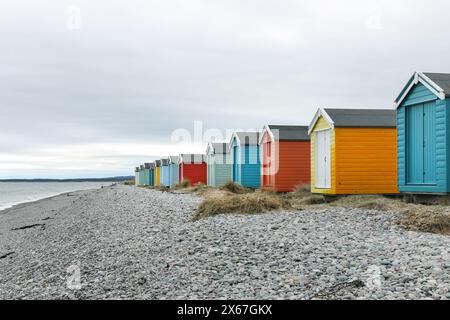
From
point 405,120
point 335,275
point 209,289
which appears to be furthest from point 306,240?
point 405,120

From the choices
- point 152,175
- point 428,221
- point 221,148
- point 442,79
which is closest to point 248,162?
point 221,148

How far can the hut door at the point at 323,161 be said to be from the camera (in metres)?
18.7

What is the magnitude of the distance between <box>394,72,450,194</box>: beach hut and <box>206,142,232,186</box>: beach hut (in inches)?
784

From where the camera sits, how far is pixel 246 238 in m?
8.95

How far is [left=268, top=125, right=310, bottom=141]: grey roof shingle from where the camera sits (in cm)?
2450

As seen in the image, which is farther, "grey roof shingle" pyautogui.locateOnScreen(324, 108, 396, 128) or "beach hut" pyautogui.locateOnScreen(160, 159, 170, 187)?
"beach hut" pyautogui.locateOnScreen(160, 159, 170, 187)

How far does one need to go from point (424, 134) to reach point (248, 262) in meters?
9.26

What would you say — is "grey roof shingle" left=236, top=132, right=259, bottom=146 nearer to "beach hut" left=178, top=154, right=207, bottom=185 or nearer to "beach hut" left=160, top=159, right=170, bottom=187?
"beach hut" left=178, top=154, right=207, bottom=185

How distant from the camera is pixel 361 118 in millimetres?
18734

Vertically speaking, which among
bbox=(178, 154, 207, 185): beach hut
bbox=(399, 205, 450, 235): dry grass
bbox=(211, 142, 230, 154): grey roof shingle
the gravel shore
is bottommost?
the gravel shore

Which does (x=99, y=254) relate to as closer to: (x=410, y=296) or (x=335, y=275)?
(x=335, y=275)

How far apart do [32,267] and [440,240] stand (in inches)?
302

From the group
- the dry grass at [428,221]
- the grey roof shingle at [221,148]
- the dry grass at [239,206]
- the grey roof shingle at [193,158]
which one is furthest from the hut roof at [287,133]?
the grey roof shingle at [193,158]

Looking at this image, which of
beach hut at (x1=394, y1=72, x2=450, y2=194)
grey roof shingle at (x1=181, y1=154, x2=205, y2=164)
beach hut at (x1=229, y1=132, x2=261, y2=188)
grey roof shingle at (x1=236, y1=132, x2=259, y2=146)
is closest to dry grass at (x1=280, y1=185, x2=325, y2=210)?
beach hut at (x1=394, y1=72, x2=450, y2=194)
